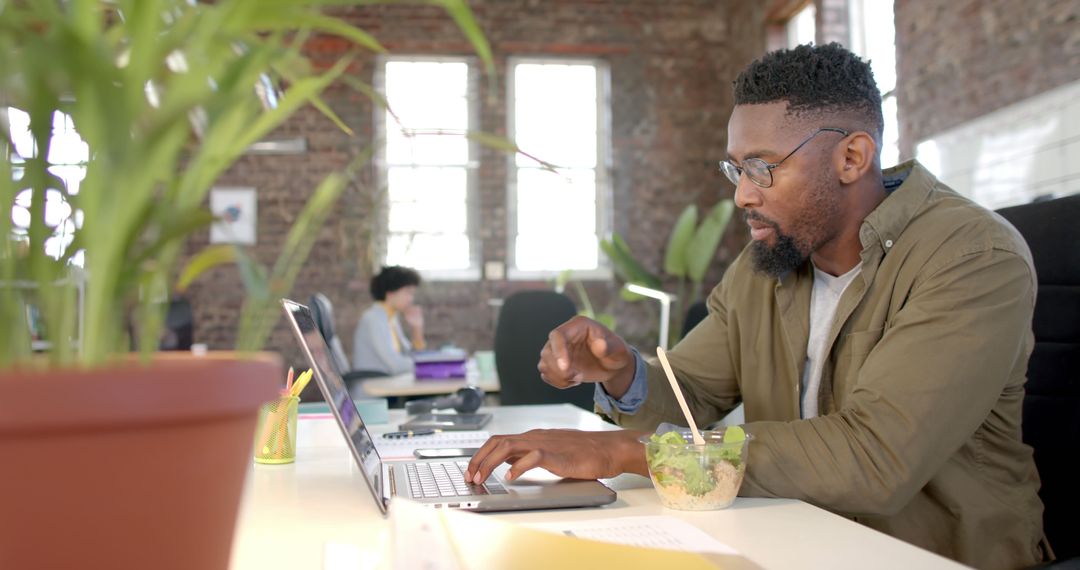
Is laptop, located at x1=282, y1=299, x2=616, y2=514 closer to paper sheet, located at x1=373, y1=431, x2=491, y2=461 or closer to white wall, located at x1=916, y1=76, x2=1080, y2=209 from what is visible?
paper sheet, located at x1=373, y1=431, x2=491, y2=461

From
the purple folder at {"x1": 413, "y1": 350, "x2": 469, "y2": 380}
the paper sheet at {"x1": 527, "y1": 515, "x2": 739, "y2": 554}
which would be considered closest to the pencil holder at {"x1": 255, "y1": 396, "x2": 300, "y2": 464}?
the paper sheet at {"x1": 527, "y1": 515, "x2": 739, "y2": 554}

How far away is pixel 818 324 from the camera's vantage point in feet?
5.52

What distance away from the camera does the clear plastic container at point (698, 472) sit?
1.08 metres

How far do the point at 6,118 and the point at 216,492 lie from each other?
212 millimetres

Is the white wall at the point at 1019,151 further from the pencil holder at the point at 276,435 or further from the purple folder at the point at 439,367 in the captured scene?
the pencil holder at the point at 276,435

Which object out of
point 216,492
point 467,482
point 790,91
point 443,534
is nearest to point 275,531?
point 467,482

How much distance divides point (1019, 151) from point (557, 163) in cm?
399

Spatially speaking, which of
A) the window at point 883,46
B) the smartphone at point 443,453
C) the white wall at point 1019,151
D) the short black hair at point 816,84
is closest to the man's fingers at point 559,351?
the smartphone at point 443,453

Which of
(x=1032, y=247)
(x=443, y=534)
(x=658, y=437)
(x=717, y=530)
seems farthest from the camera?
(x=1032, y=247)

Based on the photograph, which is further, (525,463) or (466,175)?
(466,175)

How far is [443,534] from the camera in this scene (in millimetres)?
661

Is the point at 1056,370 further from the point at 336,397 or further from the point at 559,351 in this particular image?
the point at 336,397

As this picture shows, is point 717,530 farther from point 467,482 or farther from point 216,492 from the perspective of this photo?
point 216,492

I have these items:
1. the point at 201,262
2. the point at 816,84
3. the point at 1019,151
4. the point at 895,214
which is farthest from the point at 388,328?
the point at 201,262
